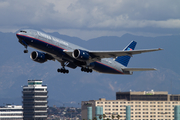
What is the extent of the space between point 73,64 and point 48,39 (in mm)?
11429

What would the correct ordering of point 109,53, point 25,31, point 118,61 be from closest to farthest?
point 25,31 → point 109,53 → point 118,61

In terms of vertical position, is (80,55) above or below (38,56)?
below

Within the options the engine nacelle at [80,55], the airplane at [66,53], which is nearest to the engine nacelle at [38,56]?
the airplane at [66,53]

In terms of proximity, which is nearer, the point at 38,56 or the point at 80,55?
the point at 80,55

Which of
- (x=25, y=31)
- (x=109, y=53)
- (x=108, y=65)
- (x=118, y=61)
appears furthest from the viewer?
(x=118, y=61)

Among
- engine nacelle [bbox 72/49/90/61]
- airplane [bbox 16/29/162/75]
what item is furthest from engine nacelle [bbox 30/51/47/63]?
engine nacelle [bbox 72/49/90/61]

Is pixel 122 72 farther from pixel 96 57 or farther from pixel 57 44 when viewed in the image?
pixel 57 44

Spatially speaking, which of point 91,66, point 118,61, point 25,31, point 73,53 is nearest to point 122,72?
point 118,61

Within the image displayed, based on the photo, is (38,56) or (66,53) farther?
(38,56)

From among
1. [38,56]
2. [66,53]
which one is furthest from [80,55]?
[38,56]

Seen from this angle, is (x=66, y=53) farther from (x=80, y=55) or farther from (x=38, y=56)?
(x=38, y=56)

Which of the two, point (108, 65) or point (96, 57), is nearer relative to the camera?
point (96, 57)

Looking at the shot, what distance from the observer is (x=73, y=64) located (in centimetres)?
8825

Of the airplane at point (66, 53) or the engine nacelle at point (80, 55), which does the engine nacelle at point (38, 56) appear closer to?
the airplane at point (66, 53)
